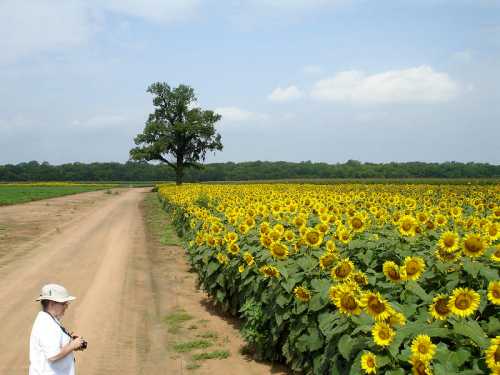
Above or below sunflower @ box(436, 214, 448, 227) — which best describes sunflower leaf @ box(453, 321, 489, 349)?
below

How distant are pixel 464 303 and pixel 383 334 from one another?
1.88 ft

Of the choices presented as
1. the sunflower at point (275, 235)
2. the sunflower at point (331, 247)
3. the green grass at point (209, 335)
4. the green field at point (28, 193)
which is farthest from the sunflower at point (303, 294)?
the green field at point (28, 193)

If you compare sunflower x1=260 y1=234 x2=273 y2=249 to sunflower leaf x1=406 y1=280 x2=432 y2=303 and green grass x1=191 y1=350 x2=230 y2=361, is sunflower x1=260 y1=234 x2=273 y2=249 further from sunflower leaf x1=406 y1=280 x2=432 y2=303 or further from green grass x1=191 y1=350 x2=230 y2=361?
sunflower leaf x1=406 y1=280 x2=432 y2=303

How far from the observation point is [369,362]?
3.38m

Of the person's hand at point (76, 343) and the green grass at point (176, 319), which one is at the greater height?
the person's hand at point (76, 343)

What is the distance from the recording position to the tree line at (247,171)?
311ft

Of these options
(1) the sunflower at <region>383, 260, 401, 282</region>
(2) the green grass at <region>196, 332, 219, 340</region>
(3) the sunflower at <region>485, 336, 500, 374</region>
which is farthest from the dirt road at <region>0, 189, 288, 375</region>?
(3) the sunflower at <region>485, 336, 500, 374</region>

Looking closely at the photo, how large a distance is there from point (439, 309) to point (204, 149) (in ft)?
218

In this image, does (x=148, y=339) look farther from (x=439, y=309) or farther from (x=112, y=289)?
(x=439, y=309)

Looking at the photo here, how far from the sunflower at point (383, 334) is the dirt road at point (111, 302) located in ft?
10.5

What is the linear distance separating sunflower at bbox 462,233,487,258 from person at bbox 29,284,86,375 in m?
3.24

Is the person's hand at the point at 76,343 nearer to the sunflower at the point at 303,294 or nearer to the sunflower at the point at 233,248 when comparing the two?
the sunflower at the point at 303,294

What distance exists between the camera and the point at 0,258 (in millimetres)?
Answer: 14180

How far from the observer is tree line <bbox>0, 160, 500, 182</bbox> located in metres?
94.8
